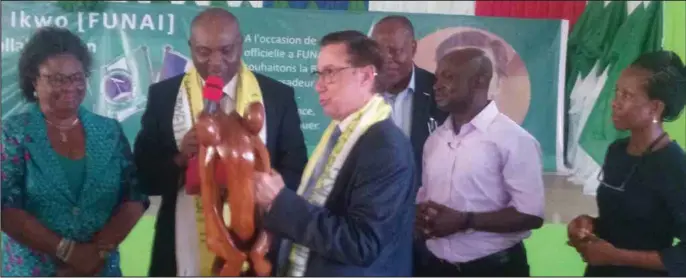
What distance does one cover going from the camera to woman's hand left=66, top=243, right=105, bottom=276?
1.83 meters

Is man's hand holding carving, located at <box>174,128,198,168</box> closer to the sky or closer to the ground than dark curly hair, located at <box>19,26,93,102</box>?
closer to the ground

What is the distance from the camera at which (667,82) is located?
1873 mm

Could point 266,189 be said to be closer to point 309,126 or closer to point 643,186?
point 309,126

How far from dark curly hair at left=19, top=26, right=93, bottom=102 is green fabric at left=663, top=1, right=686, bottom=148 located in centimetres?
137

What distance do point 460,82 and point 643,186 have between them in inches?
19.1

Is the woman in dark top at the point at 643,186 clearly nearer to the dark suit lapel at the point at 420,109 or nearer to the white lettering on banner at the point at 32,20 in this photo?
the dark suit lapel at the point at 420,109

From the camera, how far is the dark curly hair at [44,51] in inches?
71.7

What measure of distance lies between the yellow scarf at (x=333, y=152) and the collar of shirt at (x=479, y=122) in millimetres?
158

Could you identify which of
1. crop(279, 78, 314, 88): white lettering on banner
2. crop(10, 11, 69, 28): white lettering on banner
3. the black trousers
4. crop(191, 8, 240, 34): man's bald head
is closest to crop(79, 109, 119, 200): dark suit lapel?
crop(10, 11, 69, 28): white lettering on banner

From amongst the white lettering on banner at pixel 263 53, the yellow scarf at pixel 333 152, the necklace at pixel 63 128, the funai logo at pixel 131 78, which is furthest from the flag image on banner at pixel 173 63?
the yellow scarf at pixel 333 152

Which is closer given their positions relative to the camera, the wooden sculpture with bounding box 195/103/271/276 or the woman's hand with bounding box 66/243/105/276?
the wooden sculpture with bounding box 195/103/271/276

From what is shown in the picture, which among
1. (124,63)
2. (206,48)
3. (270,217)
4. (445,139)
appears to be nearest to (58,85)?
(124,63)

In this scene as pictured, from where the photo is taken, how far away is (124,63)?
185cm

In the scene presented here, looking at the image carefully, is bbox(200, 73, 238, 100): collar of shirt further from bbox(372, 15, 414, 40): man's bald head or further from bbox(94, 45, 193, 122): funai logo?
bbox(372, 15, 414, 40): man's bald head
